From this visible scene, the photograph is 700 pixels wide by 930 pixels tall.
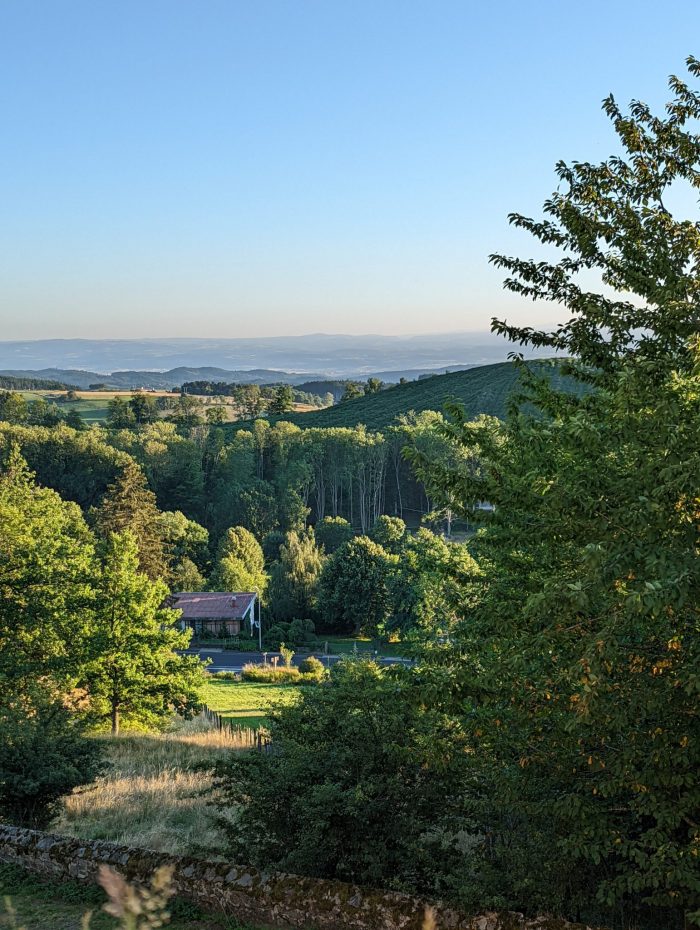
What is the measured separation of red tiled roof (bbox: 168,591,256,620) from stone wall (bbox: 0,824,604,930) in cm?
4994

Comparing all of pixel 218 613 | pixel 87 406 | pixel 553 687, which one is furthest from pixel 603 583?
pixel 87 406

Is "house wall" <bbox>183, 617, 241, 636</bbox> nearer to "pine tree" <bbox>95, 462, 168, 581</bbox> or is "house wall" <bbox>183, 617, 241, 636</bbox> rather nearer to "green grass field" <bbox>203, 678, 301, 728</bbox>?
"pine tree" <bbox>95, 462, 168, 581</bbox>

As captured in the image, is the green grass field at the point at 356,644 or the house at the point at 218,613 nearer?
the green grass field at the point at 356,644

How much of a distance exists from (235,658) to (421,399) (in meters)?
89.0

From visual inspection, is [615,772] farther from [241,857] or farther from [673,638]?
[241,857]

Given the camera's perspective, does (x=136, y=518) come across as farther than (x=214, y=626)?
Yes

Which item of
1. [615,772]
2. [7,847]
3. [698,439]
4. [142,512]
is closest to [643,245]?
[698,439]

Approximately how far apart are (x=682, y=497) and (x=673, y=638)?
3.70 ft

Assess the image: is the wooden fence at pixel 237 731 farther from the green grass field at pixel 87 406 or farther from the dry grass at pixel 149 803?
the green grass field at pixel 87 406

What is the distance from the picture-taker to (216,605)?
6006 cm

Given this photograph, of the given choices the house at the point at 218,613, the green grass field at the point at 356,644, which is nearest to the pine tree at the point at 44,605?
the green grass field at the point at 356,644

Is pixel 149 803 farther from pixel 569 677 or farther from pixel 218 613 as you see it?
pixel 218 613

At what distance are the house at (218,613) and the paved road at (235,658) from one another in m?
2.37

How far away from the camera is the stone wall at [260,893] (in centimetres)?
723
